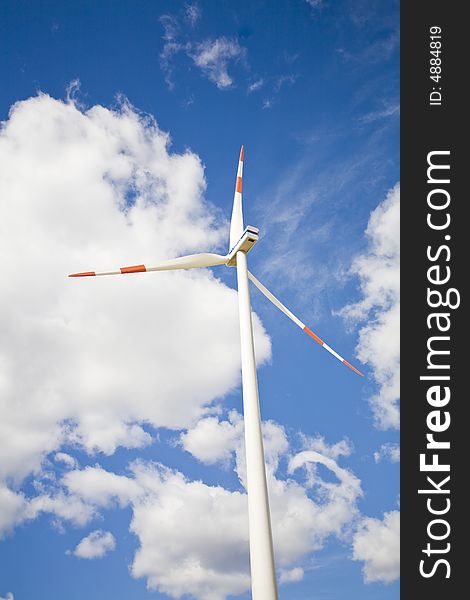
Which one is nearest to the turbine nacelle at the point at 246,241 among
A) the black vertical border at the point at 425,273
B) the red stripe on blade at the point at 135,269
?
the red stripe on blade at the point at 135,269

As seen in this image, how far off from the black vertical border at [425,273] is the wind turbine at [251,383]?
4670 millimetres

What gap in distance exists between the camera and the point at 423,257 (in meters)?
20.9

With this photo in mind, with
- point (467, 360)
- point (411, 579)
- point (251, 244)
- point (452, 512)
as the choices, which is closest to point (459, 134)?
point (467, 360)

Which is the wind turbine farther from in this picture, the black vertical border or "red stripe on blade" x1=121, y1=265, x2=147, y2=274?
the black vertical border

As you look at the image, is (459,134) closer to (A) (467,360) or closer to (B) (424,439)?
(A) (467,360)

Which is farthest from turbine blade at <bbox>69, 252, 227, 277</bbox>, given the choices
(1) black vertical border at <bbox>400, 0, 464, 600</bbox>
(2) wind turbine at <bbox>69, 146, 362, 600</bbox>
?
(1) black vertical border at <bbox>400, 0, 464, 600</bbox>

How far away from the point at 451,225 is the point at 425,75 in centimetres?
629

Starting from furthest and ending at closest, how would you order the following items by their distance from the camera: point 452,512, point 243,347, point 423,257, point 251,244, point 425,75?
point 251,244
point 243,347
point 425,75
point 423,257
point 452,512

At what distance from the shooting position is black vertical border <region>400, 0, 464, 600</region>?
1869cm

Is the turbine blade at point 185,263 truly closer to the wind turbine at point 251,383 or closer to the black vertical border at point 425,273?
the wind turbine at point 251,383

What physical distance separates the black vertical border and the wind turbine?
4.67 metres

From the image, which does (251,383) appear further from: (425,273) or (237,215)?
(237,215)

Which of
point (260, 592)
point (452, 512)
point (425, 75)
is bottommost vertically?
point (260, 592)

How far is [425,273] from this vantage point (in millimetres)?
20797
